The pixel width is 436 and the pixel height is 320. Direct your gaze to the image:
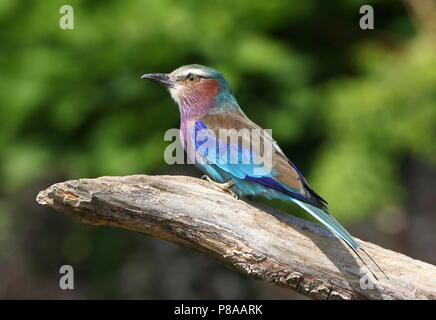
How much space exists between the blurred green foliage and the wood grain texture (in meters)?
2.57

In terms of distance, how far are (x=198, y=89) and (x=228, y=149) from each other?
34.6 inches

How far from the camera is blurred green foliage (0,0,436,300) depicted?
8.18 meters

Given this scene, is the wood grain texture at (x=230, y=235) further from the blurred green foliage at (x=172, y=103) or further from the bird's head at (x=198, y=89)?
the blurred green foliage at (x=172, y=103)

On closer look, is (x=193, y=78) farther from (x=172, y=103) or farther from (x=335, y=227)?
(x=335, y=227)

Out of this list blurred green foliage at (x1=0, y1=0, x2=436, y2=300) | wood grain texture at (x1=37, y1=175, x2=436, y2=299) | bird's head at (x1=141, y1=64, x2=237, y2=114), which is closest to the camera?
wood grain texture at (x1=37, y1=175, x2=436, y2=299)

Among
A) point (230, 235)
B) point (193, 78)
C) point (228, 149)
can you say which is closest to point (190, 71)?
point (193, 78)

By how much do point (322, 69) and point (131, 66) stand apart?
2217 millimetres

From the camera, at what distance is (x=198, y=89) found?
6.75 meters

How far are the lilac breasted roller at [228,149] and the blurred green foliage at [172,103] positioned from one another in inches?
62.1

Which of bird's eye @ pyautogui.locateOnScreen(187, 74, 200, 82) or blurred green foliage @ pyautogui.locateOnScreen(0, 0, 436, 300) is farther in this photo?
blurred green foliage @ pyautogui.locateOnScreen(0, 0, 436, 300)

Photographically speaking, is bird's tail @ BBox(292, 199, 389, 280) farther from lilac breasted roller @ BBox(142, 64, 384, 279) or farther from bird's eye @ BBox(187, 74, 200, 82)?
bird's eye @ BBox(187, 74, 200, 82)

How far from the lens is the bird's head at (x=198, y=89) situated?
6.68 meters

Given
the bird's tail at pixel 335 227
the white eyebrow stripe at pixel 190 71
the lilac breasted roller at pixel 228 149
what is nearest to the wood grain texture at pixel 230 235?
the bird's tail at pixel 335 227

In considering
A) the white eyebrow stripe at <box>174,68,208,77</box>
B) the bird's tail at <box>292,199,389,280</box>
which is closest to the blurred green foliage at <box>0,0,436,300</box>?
the white eyebrow stripe at <box>174,68,208,77</box>
